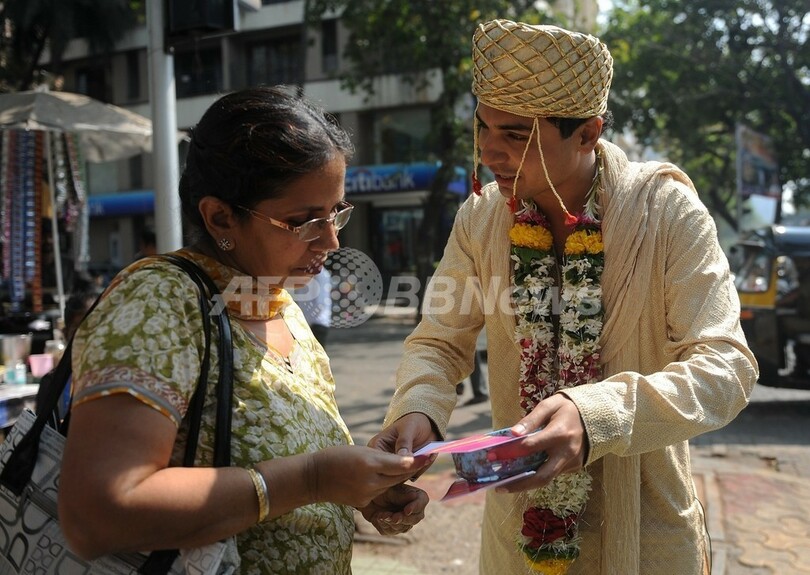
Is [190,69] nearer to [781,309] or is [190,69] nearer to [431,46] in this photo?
[431,46]

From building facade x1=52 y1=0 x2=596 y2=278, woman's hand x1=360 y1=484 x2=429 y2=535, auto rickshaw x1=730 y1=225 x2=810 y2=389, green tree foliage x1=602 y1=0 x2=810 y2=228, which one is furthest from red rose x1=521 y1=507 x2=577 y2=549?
building facade x1=52 y1=0 x2=596 y2=278

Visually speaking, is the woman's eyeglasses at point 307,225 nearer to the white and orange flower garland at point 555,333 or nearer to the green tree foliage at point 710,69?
the white and orange flower garland at point 555,333

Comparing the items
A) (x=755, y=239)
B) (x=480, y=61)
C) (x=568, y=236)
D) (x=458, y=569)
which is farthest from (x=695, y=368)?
(x=755, y=239)

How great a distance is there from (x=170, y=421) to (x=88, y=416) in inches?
5.0

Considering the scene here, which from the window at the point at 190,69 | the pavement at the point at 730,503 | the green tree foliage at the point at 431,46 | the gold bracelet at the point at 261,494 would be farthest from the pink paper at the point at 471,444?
the window at the point at 190,69

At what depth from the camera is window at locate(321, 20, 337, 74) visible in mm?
24359

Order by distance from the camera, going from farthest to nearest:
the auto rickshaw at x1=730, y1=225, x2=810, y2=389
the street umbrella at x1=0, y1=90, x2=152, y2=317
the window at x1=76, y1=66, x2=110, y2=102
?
the window at x1=76, y1=66, x2=110, y2=102
the auto rickshaw at x1=730, y1=225, x2=810, y2=389
the street umbrella at x1=0, y1=90, x2=152, y2=317

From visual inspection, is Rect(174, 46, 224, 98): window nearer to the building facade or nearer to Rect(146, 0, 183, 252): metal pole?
the building facade

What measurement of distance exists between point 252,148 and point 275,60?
2515 cm

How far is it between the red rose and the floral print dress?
488 millimetres

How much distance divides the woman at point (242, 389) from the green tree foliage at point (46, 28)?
58.4 feet

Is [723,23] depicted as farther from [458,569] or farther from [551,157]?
[551,157]

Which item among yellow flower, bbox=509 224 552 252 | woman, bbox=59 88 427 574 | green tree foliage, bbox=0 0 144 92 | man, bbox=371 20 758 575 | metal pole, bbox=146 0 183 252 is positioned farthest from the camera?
green tree foliage, bbox=0 0 144 92

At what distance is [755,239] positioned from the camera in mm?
8578
